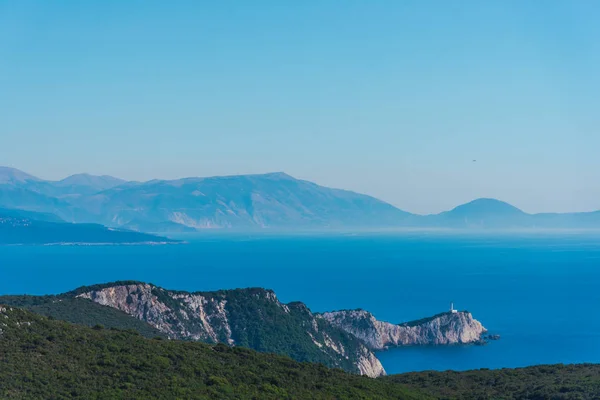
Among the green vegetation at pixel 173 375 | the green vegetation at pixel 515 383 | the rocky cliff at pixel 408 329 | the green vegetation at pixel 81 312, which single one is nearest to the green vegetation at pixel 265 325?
the green vegetation at pixel 81 312

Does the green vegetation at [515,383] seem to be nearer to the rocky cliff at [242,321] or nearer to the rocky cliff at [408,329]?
the rocky cliff at [242,321]

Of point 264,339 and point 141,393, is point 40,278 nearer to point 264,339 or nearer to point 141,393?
point 264,339

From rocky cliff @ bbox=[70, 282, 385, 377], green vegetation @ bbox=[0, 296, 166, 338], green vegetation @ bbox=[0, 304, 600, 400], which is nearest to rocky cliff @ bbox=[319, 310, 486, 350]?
rocky cliff @ bbox=[70, 282, 385, 377]

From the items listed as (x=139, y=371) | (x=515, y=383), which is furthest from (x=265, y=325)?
(x=139, y=371)

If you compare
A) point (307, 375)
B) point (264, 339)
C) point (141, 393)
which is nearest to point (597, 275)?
point (264, 339)

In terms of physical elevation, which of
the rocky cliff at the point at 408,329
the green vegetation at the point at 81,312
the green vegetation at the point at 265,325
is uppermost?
the green vegetation at the point at 81,312

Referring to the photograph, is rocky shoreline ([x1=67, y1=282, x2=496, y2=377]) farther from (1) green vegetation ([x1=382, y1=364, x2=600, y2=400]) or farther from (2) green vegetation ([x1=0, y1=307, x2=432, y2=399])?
(2) green vegetation ([x1=0, y1=307, x2=432, y2=399])
